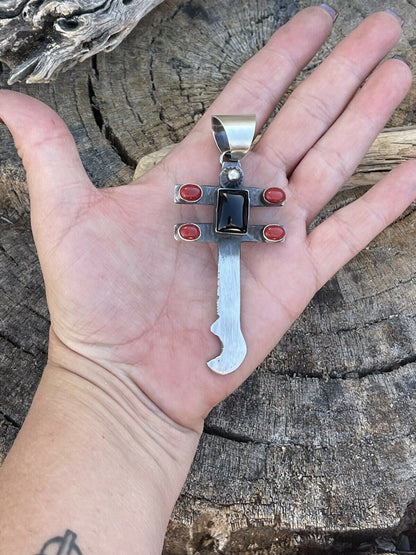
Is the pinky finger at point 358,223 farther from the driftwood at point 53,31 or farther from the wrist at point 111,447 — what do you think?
the driftwood at point 53,31

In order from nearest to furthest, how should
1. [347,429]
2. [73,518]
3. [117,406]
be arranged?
[73,518], [117,406], [347,429]

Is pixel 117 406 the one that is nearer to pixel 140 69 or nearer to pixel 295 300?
pixel 295 300

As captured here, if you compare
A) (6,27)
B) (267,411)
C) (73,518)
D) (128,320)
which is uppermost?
(6,27)

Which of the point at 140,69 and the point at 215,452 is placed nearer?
the point at 215,452

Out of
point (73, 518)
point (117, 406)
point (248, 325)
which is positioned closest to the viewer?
point (73, 518)

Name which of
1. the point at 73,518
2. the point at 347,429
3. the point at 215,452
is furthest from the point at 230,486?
the point at 73,518

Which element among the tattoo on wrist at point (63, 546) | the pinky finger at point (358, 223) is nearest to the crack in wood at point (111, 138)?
the pinky finger at point (358, 223)

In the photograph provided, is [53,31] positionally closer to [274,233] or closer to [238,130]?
[238,130]

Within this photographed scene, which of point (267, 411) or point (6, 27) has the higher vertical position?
point (6, 27)
